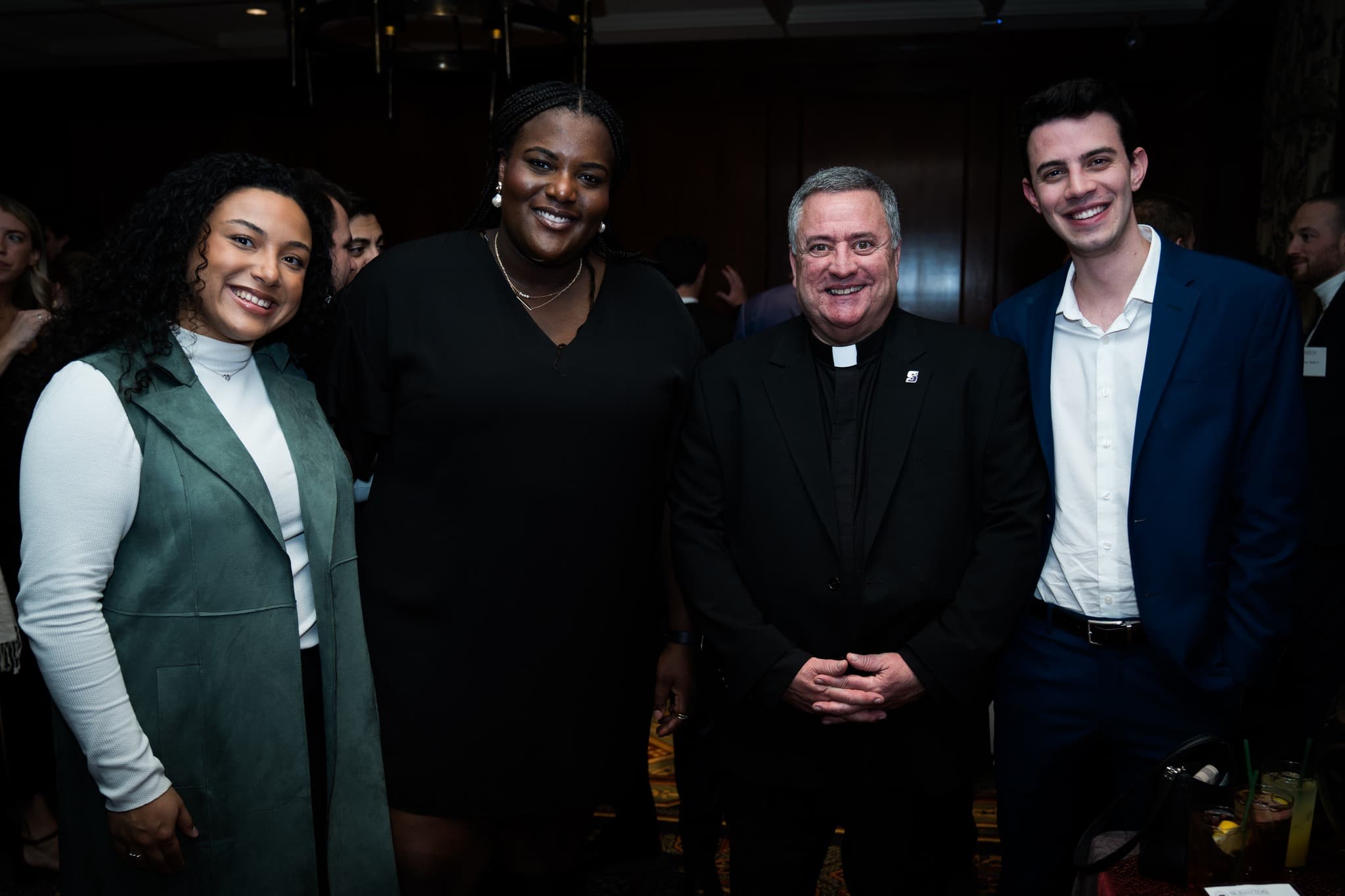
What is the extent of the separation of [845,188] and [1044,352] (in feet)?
1.65

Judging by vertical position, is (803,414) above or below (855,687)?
above

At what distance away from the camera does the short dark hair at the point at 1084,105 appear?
1.86m

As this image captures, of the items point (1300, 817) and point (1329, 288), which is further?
point (1329, 288)

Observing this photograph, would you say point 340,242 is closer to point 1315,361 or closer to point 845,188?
point 845,188

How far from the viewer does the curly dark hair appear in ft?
4.99

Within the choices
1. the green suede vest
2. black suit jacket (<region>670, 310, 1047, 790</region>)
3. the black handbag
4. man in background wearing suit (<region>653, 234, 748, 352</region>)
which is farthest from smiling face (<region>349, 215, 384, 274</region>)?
the black handbag

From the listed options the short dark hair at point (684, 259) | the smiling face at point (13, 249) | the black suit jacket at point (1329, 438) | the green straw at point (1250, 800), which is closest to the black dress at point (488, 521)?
the green straw at point (1250, 800)

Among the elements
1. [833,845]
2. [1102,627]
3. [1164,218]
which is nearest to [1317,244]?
[1164,218]

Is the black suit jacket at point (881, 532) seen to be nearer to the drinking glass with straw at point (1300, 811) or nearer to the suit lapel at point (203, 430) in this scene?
the drinking glass with straw at point (1300, 811)

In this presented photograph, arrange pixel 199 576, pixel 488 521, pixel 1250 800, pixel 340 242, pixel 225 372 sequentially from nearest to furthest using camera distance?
pixel 1250 800 → pixel 199 576 → pixel 225 372 → pixel 488 521 → pixel 340 242

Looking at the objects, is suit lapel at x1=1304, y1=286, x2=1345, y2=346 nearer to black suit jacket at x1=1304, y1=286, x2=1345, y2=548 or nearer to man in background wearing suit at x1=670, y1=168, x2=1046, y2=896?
black suit jacket at x1=1304, y1=286, x2=1345, y2=548

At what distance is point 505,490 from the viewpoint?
1.72m

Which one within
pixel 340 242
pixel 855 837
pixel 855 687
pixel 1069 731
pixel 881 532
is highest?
pixel 340 242

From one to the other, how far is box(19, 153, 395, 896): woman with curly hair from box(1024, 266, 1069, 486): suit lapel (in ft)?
4.28
